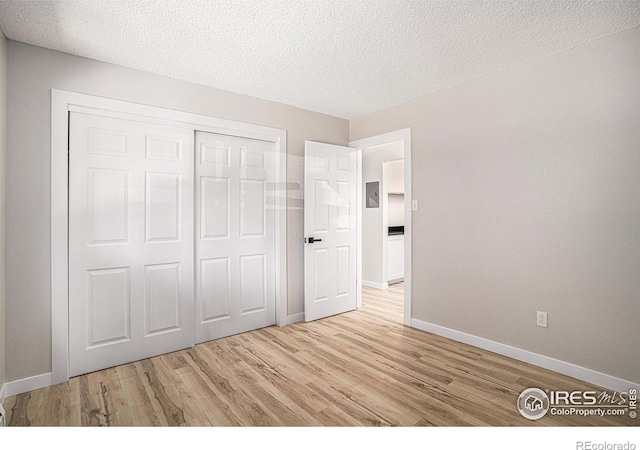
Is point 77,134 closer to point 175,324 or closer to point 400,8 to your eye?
point 175,324

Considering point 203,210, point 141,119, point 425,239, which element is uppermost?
point 141,119

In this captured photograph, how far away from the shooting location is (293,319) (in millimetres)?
3764

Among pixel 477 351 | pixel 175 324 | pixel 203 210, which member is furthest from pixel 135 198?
pixel 477 351

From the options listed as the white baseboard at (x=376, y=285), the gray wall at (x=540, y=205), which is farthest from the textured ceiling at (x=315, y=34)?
the white baseboard at (x=376, y=285)

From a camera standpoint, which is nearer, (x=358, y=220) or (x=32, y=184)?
(x=32, y=184)

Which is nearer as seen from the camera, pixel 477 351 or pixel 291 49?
pixel 291 49

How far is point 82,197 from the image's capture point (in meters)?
2.53

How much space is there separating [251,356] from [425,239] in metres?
2.04

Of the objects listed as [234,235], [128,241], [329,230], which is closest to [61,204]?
[128,241]

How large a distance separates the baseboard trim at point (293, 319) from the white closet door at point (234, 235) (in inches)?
5.3

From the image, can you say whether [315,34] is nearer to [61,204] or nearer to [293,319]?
[61,204]

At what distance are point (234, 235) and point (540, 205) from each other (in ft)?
8.87

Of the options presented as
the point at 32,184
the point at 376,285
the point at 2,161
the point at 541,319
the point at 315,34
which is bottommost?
the point at 376,285

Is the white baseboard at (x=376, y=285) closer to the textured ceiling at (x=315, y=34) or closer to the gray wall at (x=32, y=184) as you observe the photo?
the textured ceiling at (x=315, y=34)
